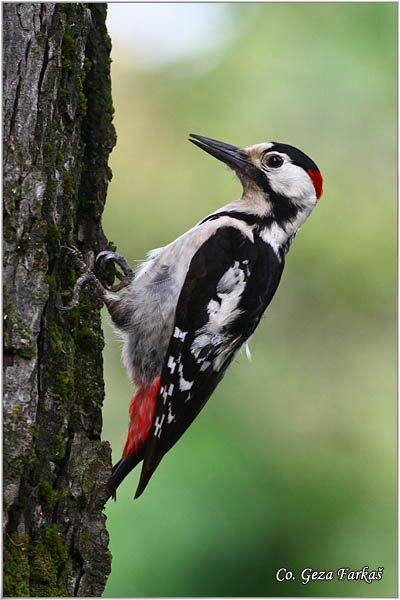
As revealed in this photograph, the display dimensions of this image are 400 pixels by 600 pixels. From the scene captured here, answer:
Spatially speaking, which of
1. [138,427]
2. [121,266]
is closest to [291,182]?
[121,266]

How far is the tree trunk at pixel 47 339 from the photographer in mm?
1671

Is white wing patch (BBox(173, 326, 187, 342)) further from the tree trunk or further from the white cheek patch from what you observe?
the white cheek patch

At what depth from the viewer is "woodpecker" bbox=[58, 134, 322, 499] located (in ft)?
7.70

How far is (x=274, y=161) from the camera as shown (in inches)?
105

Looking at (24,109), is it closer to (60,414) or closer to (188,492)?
(60,414)

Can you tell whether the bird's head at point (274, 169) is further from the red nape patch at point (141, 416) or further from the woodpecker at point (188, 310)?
the red nape patch at point (141, 416)

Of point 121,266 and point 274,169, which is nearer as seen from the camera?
point 121,266

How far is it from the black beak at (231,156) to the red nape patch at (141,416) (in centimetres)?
88

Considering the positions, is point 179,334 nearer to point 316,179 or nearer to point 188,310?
point 188,310

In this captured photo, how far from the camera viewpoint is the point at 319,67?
3.45m

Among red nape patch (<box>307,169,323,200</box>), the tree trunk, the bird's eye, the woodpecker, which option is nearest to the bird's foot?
the woodpecker

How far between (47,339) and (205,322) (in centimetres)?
70

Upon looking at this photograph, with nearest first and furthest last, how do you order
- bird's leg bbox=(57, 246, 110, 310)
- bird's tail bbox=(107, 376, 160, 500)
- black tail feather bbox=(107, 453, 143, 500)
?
bird's leg bbox=(57, 246, 110, 310), black tail feather bbox=(107, 453, 143, 500), bird's tail bbox=(107, 376, 160, 500)

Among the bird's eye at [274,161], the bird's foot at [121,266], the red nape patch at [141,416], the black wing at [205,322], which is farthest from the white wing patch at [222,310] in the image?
the bird's eye at [274,161]
